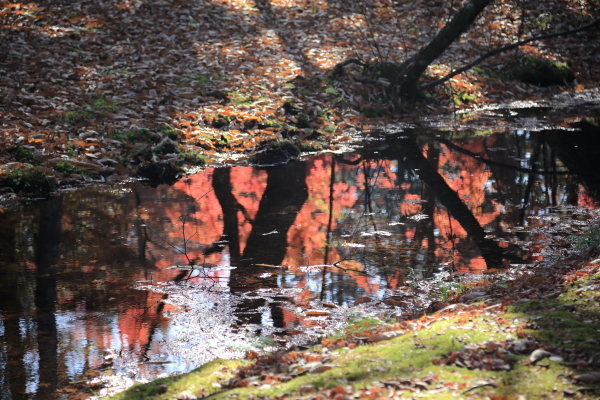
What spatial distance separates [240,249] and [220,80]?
739 centimetres

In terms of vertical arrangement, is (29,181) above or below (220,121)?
below

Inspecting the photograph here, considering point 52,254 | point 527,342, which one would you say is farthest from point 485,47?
point 527,342

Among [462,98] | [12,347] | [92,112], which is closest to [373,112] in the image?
[462,98]

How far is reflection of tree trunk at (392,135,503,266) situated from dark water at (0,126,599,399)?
1.3 inches

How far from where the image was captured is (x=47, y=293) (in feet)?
17.9

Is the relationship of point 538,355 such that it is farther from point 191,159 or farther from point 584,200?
point 191,159

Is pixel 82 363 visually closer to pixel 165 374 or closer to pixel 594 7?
pixel 165 374

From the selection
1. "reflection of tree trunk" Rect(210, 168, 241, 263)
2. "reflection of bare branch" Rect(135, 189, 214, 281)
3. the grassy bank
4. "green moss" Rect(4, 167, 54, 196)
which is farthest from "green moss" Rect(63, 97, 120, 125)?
the grassy bank

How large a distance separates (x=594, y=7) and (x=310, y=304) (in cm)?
1673

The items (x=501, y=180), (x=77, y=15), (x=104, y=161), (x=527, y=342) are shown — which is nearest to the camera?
(x=527, y=342)

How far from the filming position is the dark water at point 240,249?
4.42m

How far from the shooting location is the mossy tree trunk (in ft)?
42.6

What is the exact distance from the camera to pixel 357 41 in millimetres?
16422

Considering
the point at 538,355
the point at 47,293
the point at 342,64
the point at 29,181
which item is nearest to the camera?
the point at 538,355
